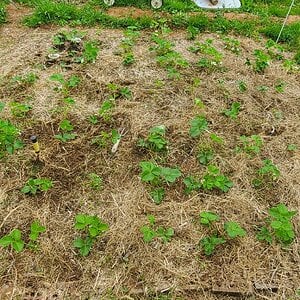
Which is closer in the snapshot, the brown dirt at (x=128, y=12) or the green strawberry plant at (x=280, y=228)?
the green strawberry plant at (x=280, y=228)

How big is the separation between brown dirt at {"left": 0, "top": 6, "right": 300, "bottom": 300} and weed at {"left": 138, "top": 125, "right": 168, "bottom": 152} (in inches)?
3.1

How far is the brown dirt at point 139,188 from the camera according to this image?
7.63ft

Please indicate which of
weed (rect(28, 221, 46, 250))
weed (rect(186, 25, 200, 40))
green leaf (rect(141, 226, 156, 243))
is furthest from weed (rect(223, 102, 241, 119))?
weed (rect(28, 221, 46, 250))

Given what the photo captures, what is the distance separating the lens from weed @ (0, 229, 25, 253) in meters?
2.30

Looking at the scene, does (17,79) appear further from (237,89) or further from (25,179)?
(237,89)

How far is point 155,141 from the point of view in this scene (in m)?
3.07

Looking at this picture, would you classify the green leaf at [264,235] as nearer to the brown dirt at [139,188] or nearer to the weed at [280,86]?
the brown dirt at [139,188]

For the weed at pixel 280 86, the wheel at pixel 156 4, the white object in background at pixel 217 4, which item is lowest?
the weed at pixel 280 86

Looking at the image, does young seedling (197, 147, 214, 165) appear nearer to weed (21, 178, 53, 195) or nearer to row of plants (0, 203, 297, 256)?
row of plants (0, 203, 297, 256)

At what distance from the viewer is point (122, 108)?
3.48 metres

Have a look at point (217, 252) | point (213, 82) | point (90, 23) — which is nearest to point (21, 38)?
point (90, 23)

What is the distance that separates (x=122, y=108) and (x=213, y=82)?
1.13m

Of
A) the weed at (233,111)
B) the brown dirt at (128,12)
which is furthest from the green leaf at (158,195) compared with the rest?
the brown dirt at (128,12)

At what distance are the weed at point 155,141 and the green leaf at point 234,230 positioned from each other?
88 cm
